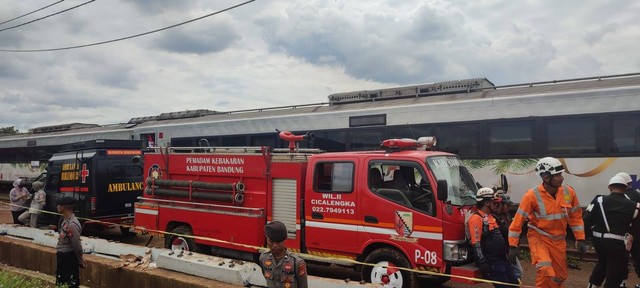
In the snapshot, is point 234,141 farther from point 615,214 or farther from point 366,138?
point 615,214

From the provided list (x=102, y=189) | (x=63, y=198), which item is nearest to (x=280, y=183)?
(x=63, y=198)

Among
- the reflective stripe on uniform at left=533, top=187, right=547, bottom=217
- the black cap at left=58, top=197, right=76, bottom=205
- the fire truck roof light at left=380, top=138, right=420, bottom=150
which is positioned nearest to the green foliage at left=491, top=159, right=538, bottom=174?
the fire truck roof light at left=380, top=138, right=420, bottom=150

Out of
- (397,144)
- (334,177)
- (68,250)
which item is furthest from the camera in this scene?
(334,177)

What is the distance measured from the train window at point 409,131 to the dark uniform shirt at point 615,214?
5.11 m

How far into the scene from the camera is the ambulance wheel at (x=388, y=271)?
235 inches

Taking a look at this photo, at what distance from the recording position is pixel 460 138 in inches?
416

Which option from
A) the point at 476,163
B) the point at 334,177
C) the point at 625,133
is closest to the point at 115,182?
the point at 334,177

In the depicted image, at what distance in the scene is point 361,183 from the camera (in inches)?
253

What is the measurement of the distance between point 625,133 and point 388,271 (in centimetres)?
579

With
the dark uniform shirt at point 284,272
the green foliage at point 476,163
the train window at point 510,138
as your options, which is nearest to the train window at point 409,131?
the green foliage at point 476,163

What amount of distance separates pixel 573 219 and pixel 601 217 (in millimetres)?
1250

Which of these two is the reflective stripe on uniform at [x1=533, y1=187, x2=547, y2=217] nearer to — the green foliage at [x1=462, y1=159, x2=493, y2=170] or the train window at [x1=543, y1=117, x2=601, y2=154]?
the train window at [x1=543, y1=117, x2=601, y2=154]

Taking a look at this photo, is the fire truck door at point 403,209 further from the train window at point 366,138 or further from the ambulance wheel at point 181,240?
the train window at point 366,138

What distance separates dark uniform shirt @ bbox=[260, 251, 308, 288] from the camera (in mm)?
3447
